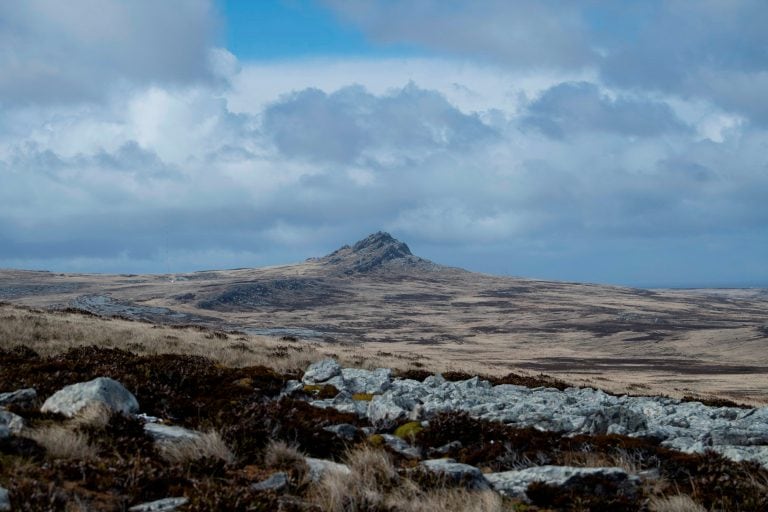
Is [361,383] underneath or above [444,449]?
underneath

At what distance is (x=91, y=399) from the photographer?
9.69 m

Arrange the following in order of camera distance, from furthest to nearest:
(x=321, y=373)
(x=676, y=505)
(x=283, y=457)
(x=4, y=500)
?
(x=321, y=373) → (x=283, y=457) → (x=676, y=505) → (x=4, y=500)

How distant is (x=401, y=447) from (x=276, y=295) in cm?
15956

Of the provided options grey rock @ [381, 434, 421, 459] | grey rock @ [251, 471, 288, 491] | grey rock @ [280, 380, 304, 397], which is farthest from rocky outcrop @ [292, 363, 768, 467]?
grey rock @ [251, 471, 288, 491]

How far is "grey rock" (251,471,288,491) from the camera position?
7.09m

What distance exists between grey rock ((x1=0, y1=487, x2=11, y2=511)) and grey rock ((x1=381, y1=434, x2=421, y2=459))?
5.34m

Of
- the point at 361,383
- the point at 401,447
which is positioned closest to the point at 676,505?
the point at 401,447

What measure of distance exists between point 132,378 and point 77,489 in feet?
20.6

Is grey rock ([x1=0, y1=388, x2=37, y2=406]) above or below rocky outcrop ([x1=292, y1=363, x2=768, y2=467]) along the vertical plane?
above

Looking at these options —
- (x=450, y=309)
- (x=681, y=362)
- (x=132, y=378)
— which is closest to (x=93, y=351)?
(x=132, y=378)

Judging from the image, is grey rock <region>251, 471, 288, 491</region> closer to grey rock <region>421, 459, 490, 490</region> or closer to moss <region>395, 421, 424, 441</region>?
grey rock <region>421, 459, 490, 490</region>

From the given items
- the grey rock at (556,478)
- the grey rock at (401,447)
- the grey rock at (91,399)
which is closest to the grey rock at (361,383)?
the grey rock at (401,447)

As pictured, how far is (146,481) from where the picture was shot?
686 cm

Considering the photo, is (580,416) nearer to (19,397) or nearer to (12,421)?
(12,421)
